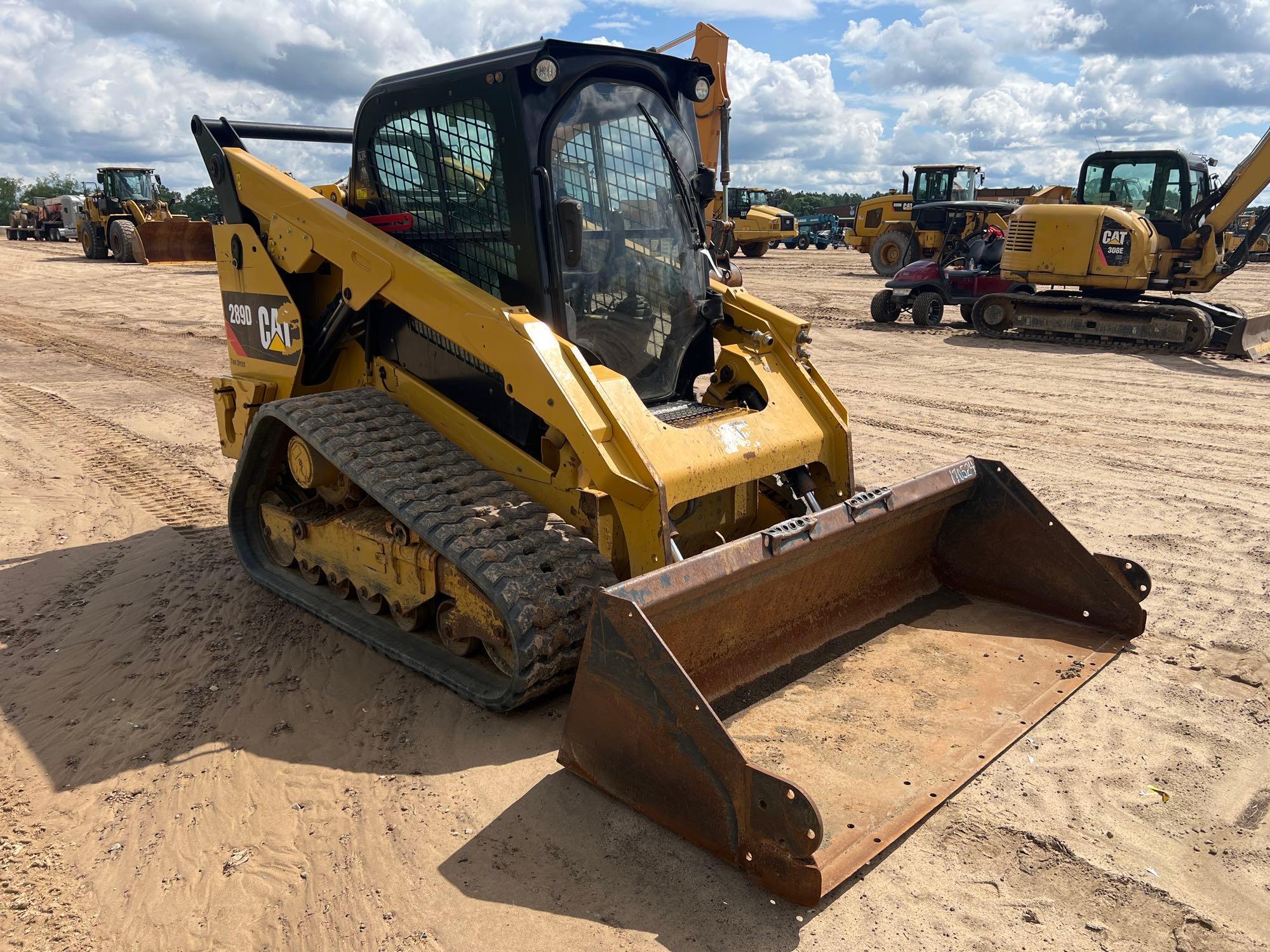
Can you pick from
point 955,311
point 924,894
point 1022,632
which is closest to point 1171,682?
point 1022,632

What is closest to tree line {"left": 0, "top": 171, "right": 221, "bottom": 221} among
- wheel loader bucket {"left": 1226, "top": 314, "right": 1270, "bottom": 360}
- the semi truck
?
the semi truck

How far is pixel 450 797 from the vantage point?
3.34 meters

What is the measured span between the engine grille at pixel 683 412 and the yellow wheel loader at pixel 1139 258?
10.1 metres

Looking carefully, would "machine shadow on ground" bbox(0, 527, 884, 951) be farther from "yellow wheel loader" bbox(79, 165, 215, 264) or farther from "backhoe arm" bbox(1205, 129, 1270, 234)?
"yellow wheel loader" bbox(79, 165, 215, 264)

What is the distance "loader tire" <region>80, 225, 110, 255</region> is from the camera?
2800 centimetres

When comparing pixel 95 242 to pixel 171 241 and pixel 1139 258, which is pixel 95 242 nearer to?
pixel 171 241

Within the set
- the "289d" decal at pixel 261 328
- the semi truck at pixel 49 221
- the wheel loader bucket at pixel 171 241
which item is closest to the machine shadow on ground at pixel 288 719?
the "289d" decal at pixel 261 328

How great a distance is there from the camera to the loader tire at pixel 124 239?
87.5 ft

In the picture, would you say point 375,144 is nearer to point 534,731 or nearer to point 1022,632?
point 534,731

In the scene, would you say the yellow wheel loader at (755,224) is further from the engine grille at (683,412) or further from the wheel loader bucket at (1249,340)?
the engine grille at (683,412)

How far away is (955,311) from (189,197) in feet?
175

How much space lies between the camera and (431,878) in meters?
2.94

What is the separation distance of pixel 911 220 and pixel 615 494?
74.5 ft

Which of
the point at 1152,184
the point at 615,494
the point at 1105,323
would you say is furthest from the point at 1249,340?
the point at 615,494
